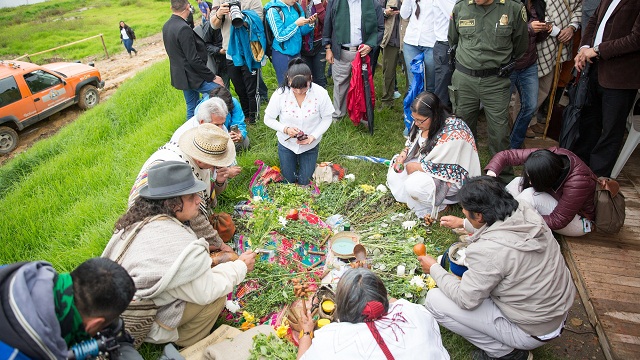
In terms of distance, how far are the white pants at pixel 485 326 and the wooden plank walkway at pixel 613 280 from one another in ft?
2.39

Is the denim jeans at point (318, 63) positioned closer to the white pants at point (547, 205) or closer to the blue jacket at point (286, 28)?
the blue jacket at point (286, 28)

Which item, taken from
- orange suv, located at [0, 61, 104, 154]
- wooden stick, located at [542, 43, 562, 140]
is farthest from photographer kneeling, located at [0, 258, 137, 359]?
orange suv, located at [0, 61, 104, 154]

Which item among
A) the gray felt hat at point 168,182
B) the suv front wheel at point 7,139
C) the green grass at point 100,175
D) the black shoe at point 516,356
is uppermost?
the gray felt hat at point 168,182

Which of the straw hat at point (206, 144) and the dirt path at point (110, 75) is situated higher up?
the straw hat at point (206, 144)

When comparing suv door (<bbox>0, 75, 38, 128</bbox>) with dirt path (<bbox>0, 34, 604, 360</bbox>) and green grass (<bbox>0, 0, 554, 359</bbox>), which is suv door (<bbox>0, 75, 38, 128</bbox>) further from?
green grass (<bbox>0, 0, 554, 359</bbox>)

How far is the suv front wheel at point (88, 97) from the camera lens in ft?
42.4

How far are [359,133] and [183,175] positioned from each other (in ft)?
12.1

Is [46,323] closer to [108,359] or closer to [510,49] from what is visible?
[108,359]

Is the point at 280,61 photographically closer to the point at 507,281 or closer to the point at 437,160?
the point at 437,160

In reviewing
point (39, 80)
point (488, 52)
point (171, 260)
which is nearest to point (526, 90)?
point (488, 52)

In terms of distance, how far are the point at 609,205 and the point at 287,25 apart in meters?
4.62

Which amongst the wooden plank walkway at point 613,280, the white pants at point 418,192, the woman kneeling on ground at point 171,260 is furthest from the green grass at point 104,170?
the wooden plank walkway at point 613,280

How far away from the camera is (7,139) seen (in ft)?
37.0

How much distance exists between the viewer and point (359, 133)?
6.29 metres
